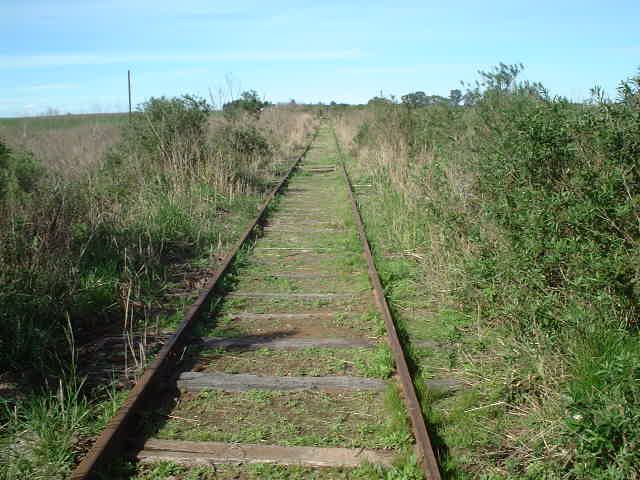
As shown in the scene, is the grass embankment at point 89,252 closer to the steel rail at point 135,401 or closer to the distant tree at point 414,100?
the steel rail at point 135,401

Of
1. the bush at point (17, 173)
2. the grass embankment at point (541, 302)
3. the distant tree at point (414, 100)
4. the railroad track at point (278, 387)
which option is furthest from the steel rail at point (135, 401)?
the distant tree at point (414, 100)

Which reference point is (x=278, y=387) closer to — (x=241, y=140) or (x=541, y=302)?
(x=541, y=302)

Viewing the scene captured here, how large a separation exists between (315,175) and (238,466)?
14542 mm

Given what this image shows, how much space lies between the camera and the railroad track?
337 cm

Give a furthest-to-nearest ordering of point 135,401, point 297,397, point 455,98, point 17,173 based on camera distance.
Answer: point 455,98 → point 17,173 → point 297,397 → point 135,401

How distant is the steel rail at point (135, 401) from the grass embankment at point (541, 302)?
6.11 feet

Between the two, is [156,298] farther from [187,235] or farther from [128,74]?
[128,74]

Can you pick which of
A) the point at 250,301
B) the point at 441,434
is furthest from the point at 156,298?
Result: the point at 441,434

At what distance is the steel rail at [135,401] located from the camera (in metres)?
3.12

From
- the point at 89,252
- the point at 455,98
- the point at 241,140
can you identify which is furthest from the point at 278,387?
the point at 241,140

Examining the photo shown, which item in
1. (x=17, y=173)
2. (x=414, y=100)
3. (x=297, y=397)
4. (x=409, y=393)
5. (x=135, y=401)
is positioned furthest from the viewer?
(x=414, y=100)

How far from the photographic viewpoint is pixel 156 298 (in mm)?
6246

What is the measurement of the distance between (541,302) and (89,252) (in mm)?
5036

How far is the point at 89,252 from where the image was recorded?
6859 mm
